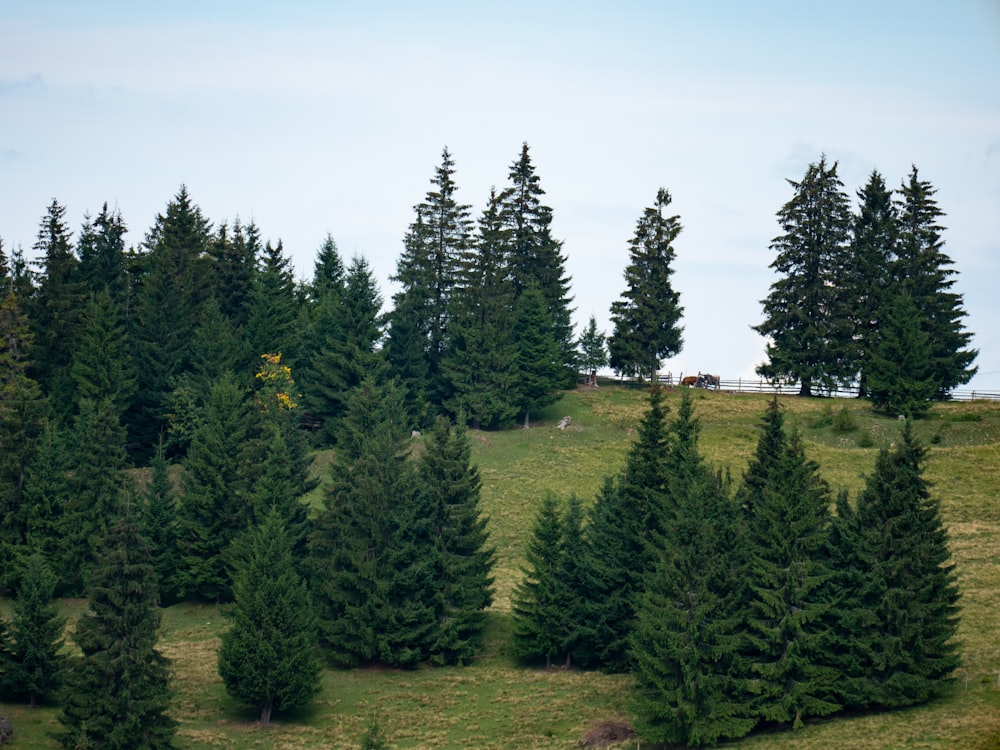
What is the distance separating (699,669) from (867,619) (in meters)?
7.03

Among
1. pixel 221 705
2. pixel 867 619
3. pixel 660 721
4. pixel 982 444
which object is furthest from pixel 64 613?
pixel 982 444

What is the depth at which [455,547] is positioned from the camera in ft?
218

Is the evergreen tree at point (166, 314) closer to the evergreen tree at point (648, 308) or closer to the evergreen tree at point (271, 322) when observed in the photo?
the evergreen tree at point (271, 322)

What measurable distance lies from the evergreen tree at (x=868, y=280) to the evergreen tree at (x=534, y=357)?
2381cm

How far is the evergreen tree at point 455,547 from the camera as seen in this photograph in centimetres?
6438

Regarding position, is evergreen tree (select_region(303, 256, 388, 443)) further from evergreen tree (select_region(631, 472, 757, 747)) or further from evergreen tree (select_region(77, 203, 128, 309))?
evergreen tree (select_region(631, 472, 757, 747))

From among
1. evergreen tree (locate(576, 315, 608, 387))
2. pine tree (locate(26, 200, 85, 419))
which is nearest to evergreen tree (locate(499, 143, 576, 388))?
evergreen tree (locate(576, 315, 608, 387))

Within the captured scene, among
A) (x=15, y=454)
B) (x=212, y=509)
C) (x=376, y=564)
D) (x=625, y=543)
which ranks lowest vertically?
(x=376, y=564)

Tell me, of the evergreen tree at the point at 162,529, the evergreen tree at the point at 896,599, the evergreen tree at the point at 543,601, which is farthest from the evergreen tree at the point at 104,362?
the evergreen tree at the point at 896,599

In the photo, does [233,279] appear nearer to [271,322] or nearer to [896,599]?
[271,322]

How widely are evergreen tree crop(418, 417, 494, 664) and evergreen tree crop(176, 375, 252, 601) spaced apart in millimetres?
11582

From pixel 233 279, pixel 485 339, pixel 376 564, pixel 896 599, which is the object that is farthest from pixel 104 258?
pixel 896 599

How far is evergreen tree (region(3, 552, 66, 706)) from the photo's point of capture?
55.7 metres

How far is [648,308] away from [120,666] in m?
65.5
